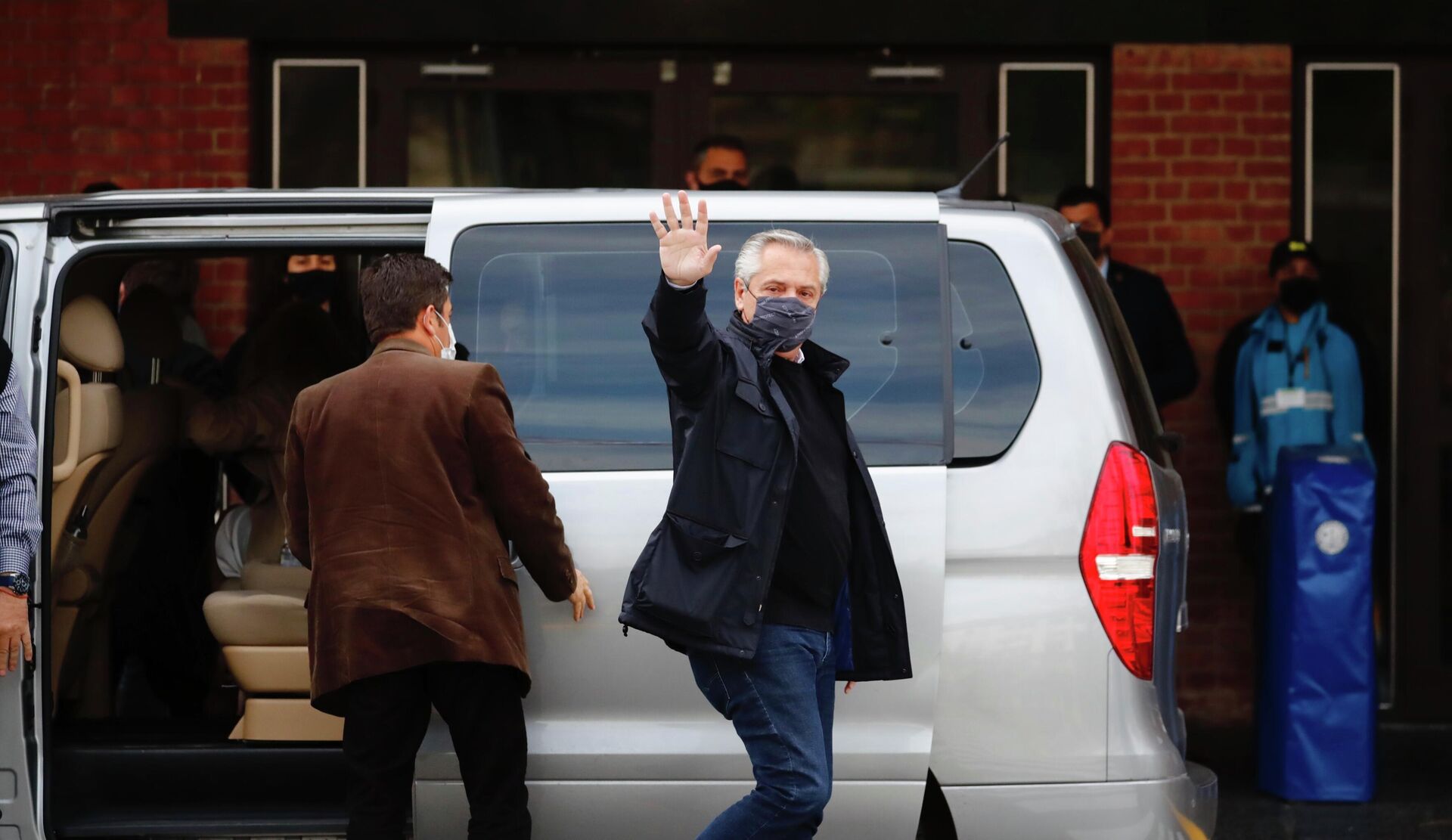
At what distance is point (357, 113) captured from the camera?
292 inches

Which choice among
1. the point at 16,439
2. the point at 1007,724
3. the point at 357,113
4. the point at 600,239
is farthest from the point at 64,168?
the point at 1007,724

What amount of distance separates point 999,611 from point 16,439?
228 cm

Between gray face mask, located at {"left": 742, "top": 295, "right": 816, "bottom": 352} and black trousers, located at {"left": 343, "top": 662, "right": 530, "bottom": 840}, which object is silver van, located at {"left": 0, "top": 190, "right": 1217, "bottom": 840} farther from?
gray face mask, located at {"left": 742, "top": 295, "right": 816, "bottom": 352}

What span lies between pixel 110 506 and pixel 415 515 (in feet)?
5.64

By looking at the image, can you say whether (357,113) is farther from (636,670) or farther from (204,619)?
(636,670)

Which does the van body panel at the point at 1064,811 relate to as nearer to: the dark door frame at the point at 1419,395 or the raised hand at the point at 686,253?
the raised hand at the point at 686,253

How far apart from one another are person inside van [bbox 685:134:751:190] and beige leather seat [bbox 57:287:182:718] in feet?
7.20

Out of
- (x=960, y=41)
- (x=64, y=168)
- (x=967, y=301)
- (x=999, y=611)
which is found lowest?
(x=999, y=611)

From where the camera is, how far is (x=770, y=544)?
3.50 m

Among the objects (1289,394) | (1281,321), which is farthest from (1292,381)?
(1281,321)

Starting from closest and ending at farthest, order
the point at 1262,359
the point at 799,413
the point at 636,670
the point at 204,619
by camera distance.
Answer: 1. the point at 799,413
2. the point at 636,670
3. the point at 204,619
4. the point at 1262,359

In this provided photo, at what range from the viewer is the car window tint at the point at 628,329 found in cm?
392

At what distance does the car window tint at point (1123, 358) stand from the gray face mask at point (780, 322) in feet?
2.61

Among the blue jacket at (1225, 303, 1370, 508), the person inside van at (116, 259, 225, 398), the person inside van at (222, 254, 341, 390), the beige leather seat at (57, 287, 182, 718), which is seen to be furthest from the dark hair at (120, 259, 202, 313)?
the blue jacket at (1225, 303, 1370, 508)
